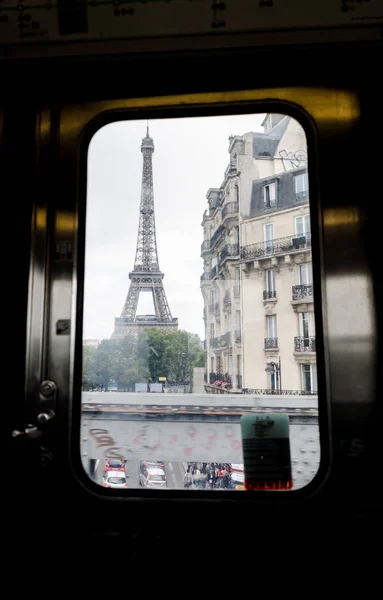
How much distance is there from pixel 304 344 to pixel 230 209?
55 centimetres

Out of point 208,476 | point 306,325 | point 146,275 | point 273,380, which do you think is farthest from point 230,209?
point 208,476

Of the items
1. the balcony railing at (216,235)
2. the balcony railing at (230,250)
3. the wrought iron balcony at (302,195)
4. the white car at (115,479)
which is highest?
the wrought iron balcony at (302,195)

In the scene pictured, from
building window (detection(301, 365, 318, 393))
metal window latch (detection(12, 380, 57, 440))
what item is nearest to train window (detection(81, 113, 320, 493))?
building window (detection(301, 365, 318, 393))

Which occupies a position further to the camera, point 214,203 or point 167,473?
point 214,203

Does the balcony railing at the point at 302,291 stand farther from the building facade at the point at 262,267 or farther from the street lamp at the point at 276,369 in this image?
the street lamp at the point at 276,369

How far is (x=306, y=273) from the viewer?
155 centimetres

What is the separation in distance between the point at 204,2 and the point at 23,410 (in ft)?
4.81

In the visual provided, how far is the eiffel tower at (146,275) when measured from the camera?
1582 millimetres

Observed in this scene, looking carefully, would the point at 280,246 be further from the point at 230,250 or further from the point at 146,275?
the point at 146,275

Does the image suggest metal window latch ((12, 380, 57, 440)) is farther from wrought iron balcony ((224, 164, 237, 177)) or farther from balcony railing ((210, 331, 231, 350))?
wrought iron balcony ((224, 164, 237, 177))

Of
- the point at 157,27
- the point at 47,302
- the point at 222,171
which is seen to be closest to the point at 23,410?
the point at 47,302

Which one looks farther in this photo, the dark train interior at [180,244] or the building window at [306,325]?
the building window at [306,325]

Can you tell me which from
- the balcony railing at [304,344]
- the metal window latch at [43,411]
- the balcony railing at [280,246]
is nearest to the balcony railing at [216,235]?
the balcony railing at [280,246]

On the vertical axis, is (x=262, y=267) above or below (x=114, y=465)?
above
